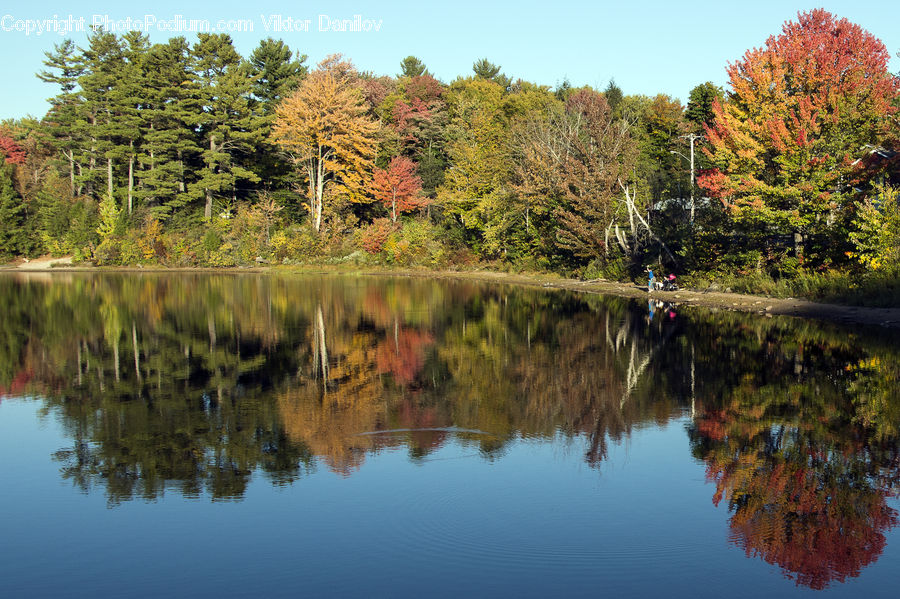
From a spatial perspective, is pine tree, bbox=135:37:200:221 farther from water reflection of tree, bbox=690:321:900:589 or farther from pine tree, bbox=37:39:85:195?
water reflection of tree, bbox=690:321:900:589

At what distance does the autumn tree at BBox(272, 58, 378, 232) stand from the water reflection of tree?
49395 mm

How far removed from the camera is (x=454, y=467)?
10828mm

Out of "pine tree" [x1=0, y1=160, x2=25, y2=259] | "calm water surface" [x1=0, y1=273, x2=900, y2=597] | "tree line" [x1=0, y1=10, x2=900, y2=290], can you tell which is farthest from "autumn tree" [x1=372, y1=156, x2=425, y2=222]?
"calm water surface" [x1=0, y1=273, x2=900, y2=597]

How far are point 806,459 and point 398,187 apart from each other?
56.9m

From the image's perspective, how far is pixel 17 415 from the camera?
47.4 ft

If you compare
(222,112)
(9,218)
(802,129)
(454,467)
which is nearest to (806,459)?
(454,467)

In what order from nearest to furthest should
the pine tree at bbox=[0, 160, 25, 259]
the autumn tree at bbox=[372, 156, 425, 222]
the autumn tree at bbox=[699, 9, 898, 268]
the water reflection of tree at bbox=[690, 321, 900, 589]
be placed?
the water reflection of tree at bbox=[690, 321, 900, 589]
the autumn tree at bbox=[699, 9, 898, 268]
the autumn tree at bbox=[372, 156, 425, 222]
the pine tree at bbox=[0, 160, 25, 259]

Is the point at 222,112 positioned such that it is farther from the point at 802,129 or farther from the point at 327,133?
the point at 802,129

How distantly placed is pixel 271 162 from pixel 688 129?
3793 centimetres

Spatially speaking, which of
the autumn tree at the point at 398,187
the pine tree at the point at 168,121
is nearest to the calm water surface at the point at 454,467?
the autumn tree at the point at 398,187

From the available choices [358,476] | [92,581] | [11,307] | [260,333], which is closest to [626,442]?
[358,476]

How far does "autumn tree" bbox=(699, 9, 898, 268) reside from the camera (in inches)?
1212

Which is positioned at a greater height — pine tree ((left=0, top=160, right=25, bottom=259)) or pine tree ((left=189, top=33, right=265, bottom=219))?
pine tree ((left=189, top=33, right=265, bottom=219))

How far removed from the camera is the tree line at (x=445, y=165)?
106 feet
